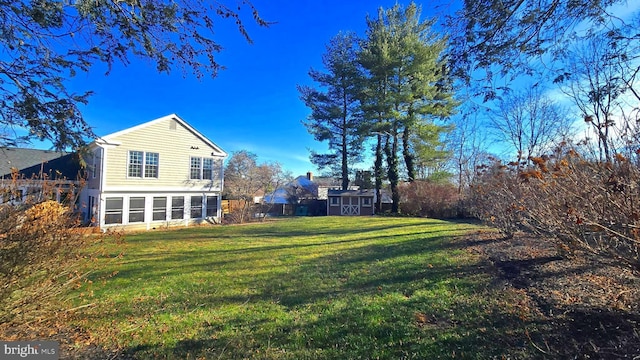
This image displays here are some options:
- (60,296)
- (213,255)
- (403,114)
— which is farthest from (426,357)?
(403,114)

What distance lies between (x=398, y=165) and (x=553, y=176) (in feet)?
71.4

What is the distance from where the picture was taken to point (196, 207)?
18.6 metres

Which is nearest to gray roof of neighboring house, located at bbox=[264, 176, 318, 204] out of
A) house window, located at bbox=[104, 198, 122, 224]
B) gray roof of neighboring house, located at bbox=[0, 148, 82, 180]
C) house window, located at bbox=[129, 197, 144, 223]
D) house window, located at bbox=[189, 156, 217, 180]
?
house window, located at bbox=[189, 156, 217, 180]

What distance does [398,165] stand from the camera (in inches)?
990

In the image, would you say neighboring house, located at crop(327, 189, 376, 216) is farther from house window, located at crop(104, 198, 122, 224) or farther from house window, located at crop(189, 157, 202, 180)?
house window, located at crop(104, 198, 122, 224)

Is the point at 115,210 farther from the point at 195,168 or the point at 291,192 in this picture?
the point at 291,192

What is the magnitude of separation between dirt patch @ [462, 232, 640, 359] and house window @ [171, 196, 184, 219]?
16.8 m

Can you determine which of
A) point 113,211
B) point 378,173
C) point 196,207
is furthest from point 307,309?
point 378,173

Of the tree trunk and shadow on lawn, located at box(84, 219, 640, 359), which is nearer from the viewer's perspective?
shadow on lawn, located at box(84, 219, 640, 359)

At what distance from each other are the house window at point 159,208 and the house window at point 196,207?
1618 mm

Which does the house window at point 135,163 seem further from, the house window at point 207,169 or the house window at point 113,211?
the house window at point 207,169

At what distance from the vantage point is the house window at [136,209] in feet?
52.2

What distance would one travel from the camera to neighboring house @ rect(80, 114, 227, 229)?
15.1m

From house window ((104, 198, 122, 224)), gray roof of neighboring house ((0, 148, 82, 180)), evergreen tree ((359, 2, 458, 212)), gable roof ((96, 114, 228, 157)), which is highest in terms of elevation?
evergreen tree ((359, 2, 458, 212))
